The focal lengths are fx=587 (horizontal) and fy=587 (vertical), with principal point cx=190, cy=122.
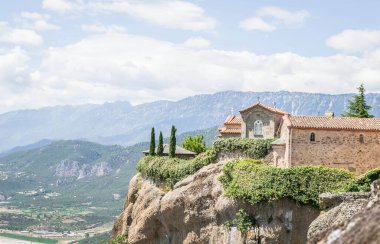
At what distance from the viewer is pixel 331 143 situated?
43.8 m

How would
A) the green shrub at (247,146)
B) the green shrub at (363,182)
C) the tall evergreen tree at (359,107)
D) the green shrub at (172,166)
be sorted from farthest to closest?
the tall evergreen tree at (359,107), the green shrub at (172,166), the green shrub at (247,146), the green shrub at (363,182)

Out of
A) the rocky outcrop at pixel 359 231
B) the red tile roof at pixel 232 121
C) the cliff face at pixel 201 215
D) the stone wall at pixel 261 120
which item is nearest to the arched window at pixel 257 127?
the stone wall at pixel 261 120

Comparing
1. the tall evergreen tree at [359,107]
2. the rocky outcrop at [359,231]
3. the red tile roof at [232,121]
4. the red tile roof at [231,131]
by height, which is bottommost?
the rocky outcrop at [359,231]

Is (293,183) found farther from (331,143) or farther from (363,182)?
(331,143)

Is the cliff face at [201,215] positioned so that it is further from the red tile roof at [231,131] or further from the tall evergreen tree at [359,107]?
the tall evergreen tree at [359,107]

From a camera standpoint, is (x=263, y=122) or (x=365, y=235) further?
(x=263, y=122)

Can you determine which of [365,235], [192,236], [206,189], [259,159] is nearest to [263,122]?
[259,159]

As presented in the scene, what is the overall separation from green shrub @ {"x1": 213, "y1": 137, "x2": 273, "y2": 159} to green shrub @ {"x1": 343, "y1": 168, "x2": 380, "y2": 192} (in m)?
11.7

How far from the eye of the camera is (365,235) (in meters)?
8.63

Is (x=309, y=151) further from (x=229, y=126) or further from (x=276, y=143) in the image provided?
(x=229, y=126)

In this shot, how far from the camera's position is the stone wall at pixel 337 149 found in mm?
43500

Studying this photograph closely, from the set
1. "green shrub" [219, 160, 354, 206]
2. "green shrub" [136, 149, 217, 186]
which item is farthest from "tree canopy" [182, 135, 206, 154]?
"green shrub" [219, 160, 354, 206]

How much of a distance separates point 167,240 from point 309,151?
1811 centimetres

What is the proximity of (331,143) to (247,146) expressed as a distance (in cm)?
793
